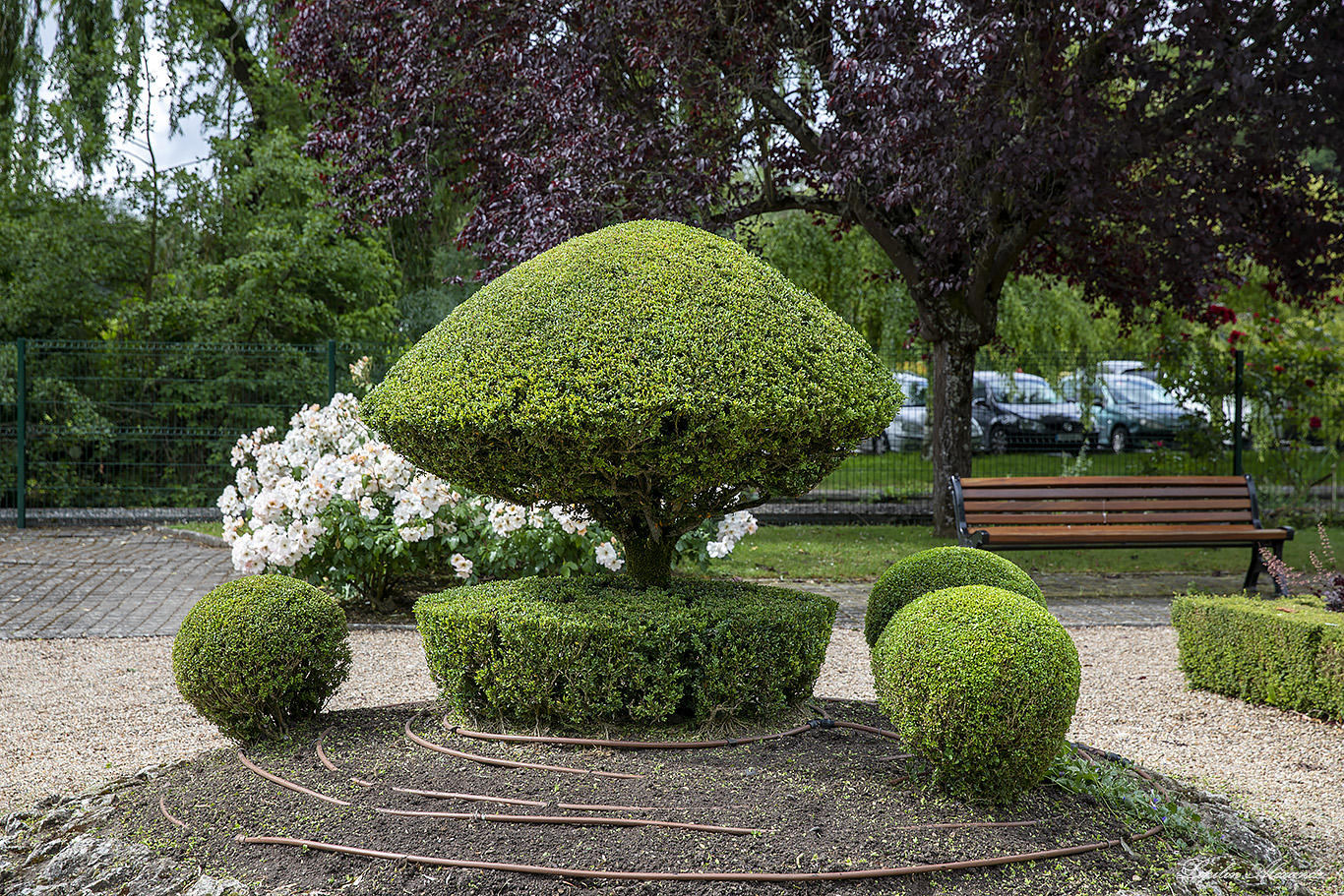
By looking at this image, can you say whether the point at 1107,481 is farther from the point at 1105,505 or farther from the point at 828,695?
the point at 828,695

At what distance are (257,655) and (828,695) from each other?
2.88 meters

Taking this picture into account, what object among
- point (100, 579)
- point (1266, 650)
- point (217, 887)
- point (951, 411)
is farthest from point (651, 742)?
point (951, 411)

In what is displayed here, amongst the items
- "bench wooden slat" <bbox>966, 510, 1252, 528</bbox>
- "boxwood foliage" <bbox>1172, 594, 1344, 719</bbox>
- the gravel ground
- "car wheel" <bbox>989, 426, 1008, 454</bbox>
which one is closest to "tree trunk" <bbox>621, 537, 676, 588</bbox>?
the gravel ground

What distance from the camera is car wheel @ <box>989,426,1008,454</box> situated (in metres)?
12.8

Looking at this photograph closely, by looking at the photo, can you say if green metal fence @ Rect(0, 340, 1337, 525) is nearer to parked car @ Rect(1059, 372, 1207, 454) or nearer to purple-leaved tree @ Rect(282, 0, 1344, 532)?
parked car @ Rect(1059, 372, 1207, 454)

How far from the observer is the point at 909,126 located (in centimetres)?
755

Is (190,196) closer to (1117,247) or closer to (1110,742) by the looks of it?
(1117,247)

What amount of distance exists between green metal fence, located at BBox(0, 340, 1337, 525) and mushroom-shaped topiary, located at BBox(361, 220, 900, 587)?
927cm

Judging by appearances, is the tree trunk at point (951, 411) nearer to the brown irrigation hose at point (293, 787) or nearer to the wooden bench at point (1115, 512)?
the wooden bench at point (1115, 512)

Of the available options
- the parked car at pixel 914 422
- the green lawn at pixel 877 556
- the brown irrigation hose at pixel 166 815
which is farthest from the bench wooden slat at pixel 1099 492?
the brown irrigation hose at pixel 166 815

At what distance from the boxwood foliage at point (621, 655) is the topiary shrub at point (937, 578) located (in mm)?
572

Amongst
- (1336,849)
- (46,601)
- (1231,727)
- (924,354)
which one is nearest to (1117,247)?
(924,354)

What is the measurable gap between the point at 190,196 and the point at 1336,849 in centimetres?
1543

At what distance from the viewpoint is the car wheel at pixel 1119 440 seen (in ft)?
41.5
